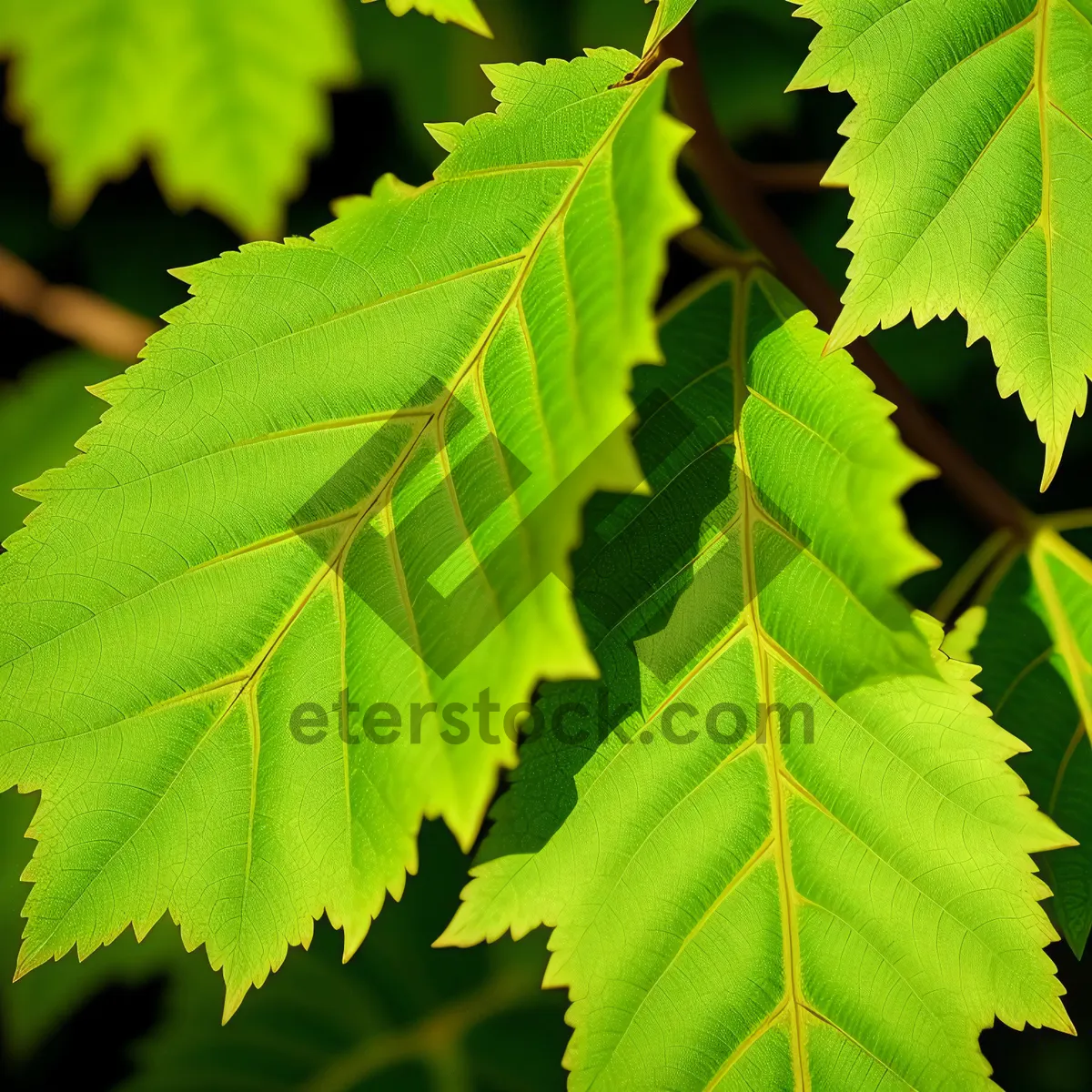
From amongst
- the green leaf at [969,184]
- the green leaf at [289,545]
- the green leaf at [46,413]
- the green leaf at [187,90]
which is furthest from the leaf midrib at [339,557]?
the green leaf at [46,413]

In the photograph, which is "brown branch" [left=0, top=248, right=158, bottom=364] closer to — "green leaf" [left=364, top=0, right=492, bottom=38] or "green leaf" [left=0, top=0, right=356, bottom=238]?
"green leaf" [left=0, top=0, right=356, bottom=238]

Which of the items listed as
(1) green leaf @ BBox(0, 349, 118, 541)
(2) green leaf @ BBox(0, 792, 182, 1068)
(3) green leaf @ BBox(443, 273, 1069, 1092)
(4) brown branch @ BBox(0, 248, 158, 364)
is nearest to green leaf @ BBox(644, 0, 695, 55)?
(3) green leaf @ BBox(443, 273, 1069, 1092)

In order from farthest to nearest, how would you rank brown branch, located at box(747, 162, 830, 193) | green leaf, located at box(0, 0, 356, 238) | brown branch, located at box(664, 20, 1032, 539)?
green leaf, located at box(0, 0, 356, 238) → brown branch, located at box(747, 162, 830, 193) → brown branch, located at box(664, 20, 1032, 539)

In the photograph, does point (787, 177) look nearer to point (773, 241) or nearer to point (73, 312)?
point (773, 241)

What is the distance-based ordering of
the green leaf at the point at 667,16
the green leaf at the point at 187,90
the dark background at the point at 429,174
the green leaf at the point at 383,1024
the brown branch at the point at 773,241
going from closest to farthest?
the green leaf at the point at 667,16 → the brown branch at the point at 773,241 → the green leaf at the point at 187,90 → the dark background at the point at 429,174 → the green leaf at the point at 383,1024

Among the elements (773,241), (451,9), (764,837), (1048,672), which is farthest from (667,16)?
(1048,672)

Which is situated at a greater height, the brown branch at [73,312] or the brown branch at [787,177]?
the brown branch at [73,312]

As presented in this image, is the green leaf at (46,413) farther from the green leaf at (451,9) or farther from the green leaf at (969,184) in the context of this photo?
the green leaf at (969,184)
